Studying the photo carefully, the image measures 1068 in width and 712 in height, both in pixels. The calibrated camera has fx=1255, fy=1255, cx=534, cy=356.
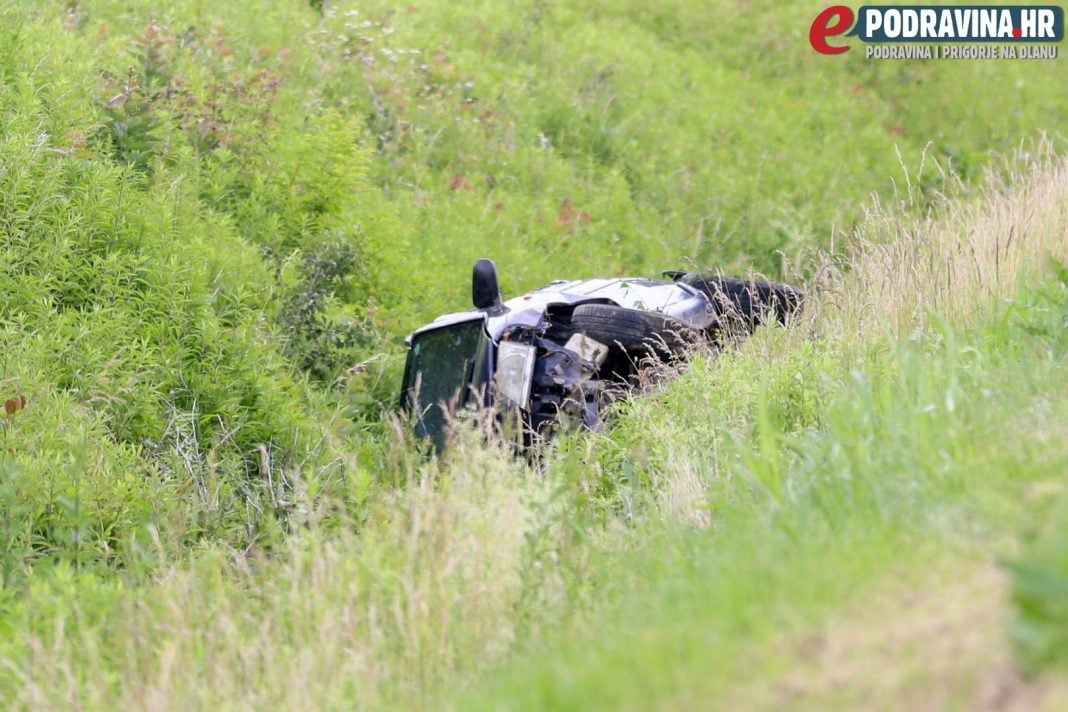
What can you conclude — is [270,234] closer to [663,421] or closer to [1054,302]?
[663,421]

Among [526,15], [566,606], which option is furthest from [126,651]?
[526,15]

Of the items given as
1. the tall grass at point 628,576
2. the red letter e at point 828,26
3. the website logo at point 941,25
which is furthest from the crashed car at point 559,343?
the website logo at point 941,25

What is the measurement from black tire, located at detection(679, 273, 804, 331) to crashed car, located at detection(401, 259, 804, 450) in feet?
0.03

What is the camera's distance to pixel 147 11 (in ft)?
49.6

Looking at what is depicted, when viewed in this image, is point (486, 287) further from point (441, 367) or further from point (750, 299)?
point (750, 299)

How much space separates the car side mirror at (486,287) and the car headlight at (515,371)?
546 mm

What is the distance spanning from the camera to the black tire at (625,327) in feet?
26.6

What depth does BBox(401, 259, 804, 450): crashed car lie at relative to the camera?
7977 mm

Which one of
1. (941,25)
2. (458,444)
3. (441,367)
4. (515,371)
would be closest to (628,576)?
(458,444)

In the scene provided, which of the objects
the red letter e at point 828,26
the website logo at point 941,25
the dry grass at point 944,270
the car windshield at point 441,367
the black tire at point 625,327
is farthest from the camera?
the red letter e at point 828,26

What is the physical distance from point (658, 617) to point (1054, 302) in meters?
3.54

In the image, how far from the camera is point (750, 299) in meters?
8.75

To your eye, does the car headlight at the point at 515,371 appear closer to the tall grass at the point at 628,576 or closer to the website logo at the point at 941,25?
the tall grass at the point at 628,576

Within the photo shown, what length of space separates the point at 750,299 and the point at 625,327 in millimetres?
1134
